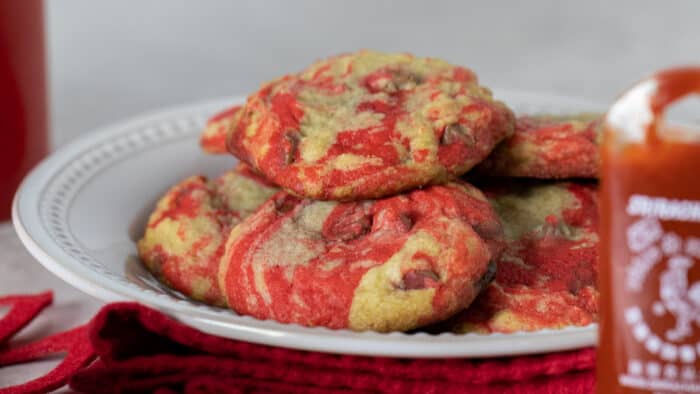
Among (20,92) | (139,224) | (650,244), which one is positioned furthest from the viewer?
(20,92)

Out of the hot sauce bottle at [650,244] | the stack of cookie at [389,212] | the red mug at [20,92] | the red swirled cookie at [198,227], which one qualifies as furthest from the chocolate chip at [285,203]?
the red mug at [20,92]

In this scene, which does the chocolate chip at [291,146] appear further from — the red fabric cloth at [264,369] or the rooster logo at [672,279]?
Result: the rooster logo at [672,279]

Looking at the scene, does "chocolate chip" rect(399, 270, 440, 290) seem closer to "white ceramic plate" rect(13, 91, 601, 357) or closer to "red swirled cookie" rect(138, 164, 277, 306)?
"white ceramic plate" rect(13, 91, 601, 357)

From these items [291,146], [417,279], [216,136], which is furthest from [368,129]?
[216,136]

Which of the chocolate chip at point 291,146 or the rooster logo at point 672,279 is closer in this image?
the rooster logo at point 672,279

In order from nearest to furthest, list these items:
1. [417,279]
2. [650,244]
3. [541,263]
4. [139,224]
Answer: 1. [650,244]
2. [417,279]
3. [541,263]
4. [139,224]

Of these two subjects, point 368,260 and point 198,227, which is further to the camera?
point 198,227

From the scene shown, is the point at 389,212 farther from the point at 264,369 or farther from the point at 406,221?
the point at 264,369

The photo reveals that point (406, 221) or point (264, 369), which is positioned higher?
point (406, 221)
